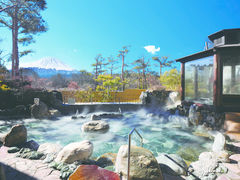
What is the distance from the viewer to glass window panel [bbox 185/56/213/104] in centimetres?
663

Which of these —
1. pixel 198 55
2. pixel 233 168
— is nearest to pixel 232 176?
pixel 233 168

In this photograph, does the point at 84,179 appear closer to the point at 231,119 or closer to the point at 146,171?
the point at 146,171

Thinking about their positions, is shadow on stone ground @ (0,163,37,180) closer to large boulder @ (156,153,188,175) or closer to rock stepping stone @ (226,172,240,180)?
large boulder @ (156,153,188,175)

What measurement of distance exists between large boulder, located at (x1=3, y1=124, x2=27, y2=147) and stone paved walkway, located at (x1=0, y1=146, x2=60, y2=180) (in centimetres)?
64

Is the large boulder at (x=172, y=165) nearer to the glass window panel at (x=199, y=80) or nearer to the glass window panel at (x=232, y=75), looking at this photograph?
the glass window panel at (x=199, y=80)

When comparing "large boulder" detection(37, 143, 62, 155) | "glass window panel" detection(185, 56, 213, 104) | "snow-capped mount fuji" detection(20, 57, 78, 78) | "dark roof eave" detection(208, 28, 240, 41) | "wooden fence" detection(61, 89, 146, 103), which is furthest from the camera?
"snow-capped mount fuji" detection(20, 57, 78, 78)

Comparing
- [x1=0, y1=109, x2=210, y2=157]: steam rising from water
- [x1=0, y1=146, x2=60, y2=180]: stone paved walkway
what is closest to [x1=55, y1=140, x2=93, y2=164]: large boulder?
[x1=0, y1=146, x2=60, y2=180]: stone paved walkway

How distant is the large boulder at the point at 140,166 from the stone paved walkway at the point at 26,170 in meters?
1.10

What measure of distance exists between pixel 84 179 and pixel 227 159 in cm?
302

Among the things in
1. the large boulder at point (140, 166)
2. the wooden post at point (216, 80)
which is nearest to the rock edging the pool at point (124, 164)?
the large boulder at point (140, 166)

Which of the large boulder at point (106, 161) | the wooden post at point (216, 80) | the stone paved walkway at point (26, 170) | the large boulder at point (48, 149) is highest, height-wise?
the wooden post at point (216, 80)

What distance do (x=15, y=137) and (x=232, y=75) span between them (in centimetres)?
1009

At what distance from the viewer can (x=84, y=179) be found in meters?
1.97

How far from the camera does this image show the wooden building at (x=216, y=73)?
19.6 feet
